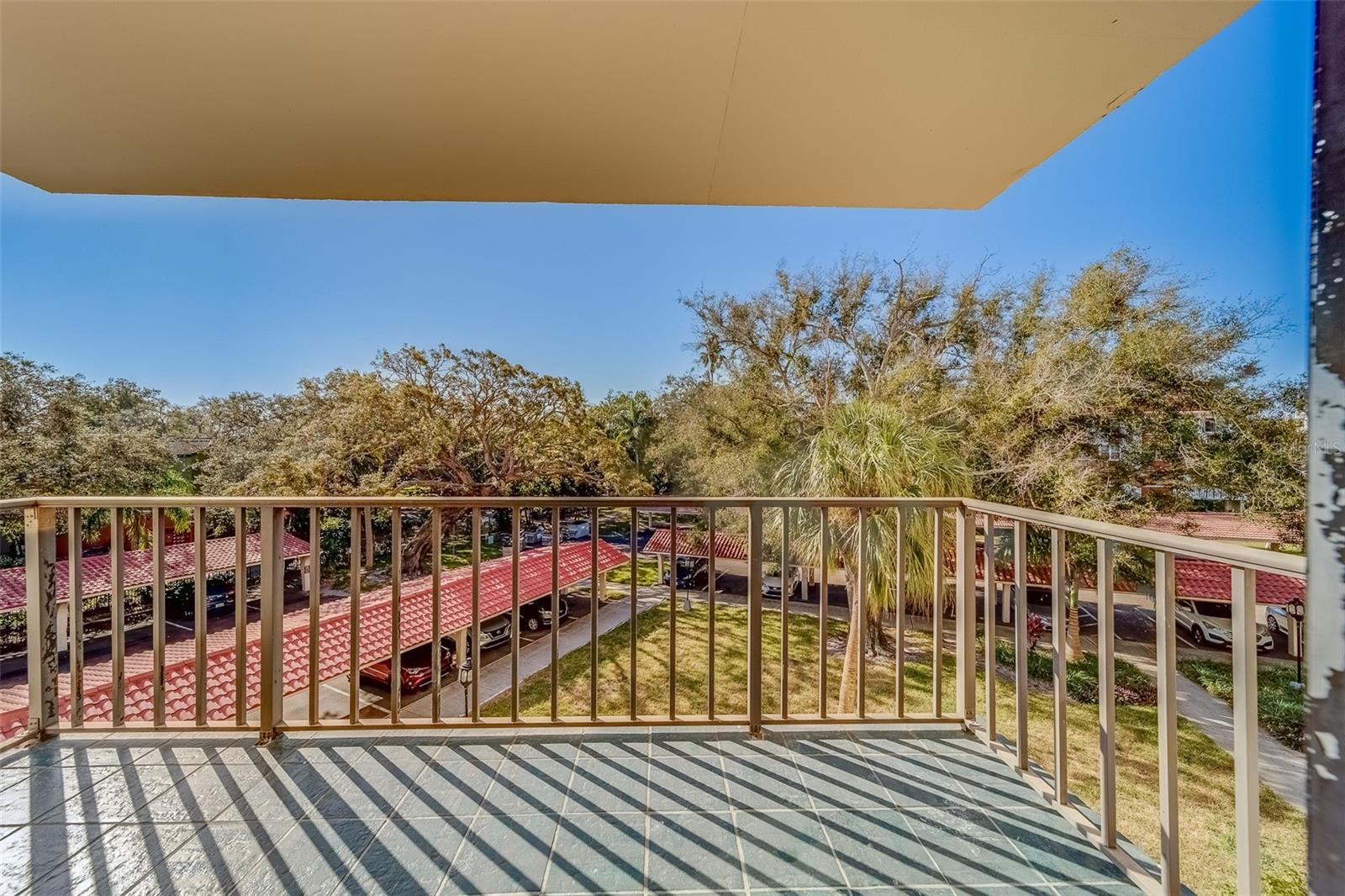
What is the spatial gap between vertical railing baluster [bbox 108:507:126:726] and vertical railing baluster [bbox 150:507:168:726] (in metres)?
0.09

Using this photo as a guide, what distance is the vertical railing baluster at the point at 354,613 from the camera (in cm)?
204

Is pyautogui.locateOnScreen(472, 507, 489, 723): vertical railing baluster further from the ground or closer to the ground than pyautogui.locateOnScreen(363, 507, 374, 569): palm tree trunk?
further from the ground

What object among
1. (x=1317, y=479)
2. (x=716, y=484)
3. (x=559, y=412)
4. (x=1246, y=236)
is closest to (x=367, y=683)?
(x=559, y=412)

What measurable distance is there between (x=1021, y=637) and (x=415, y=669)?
1108 cm

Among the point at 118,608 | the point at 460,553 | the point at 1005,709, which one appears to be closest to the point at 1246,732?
the point at 118,608

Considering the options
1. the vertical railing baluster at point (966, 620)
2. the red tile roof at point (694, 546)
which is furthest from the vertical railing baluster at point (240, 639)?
the red tile roof at point (694, 546)

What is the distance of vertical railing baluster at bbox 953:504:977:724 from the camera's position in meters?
2.17

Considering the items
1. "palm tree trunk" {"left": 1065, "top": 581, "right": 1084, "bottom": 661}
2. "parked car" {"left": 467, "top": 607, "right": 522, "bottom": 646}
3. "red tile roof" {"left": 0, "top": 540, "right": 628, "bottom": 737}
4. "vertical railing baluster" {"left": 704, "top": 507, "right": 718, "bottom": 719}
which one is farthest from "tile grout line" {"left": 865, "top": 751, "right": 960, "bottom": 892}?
"parked car" {"left": 467, "top": 607, "right": 522, "bottom": 646}

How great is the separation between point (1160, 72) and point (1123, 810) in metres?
7.34

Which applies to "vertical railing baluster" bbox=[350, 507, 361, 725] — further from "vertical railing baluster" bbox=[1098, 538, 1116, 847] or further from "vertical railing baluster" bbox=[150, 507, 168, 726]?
"vertical railing baluster" bbox=[1098, 538, 1116, 847]

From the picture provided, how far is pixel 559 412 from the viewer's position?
11.3 meters

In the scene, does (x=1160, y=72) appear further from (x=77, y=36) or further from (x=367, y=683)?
(x=367, y=683)

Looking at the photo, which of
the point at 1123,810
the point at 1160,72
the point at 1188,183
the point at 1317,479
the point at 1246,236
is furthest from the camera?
the point at 1188,183

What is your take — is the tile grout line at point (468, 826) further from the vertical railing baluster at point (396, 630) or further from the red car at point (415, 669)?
the red car at point (415, 669)
